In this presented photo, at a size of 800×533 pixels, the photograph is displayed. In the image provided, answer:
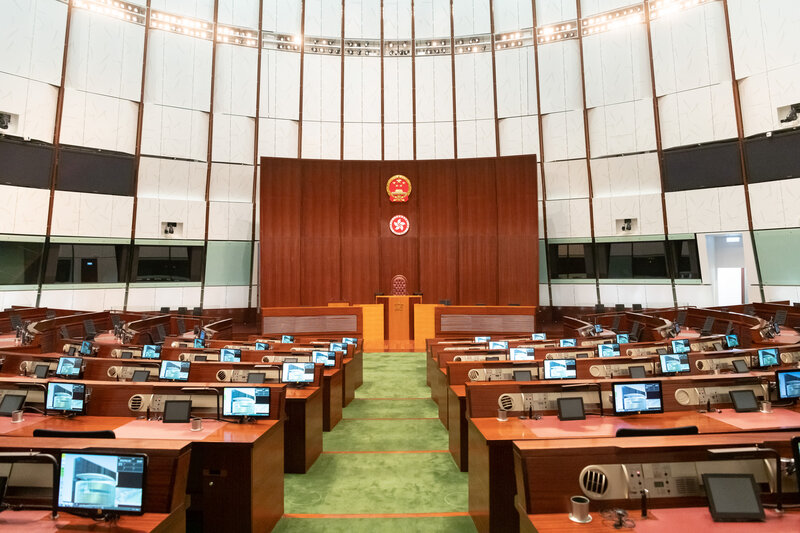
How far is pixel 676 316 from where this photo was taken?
1332cm

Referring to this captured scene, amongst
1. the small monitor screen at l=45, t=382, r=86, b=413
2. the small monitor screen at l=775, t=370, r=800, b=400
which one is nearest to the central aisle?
the small monitor screen at l=45, t=382, r=86, b=413

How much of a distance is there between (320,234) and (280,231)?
1.37 m

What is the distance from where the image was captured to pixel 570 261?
16.7 metres

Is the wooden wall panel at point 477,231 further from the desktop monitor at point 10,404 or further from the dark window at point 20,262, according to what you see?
the dark window at point 20,262

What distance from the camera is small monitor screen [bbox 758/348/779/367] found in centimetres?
608

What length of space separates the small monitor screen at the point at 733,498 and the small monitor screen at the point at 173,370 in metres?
5.41

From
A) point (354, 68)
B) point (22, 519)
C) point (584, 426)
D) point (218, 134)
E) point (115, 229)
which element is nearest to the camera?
point (22, 519)

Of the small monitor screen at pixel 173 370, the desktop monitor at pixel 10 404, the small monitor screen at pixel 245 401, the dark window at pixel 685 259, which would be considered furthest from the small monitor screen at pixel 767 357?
the dark window at pixel 685 259

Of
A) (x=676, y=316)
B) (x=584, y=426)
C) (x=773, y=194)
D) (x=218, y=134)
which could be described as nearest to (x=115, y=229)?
(x=218, y=134)

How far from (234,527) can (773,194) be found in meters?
16.6

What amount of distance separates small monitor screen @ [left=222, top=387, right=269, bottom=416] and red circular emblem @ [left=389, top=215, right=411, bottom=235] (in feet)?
40.1

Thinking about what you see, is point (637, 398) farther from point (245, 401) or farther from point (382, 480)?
point (245, 401)

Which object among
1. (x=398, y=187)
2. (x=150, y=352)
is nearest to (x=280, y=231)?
(x=398, y=187)

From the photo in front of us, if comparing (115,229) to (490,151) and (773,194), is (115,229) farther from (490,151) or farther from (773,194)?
(773,194)
